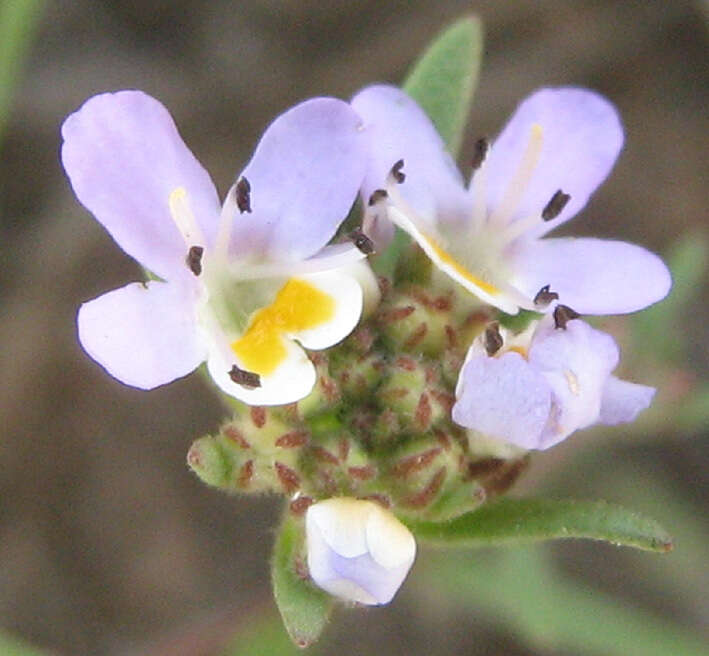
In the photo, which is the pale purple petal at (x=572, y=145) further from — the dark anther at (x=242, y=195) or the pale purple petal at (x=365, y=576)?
the pale purple petal at (x=365, y=576)

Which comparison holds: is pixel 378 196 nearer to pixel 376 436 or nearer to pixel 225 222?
pixel 225 222

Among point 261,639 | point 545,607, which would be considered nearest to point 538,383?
point 261,639

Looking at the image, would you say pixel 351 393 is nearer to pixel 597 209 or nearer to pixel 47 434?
pixel 47 434

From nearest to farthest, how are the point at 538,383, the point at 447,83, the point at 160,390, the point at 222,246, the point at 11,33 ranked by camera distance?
the point at 538,383
the point at 222,246
the point at 447,83
the point at 11,33
the point at 160,390

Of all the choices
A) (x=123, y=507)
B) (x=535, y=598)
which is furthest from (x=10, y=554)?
(x=535, y=598)

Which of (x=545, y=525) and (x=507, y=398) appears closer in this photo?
(x=507, y=398)
